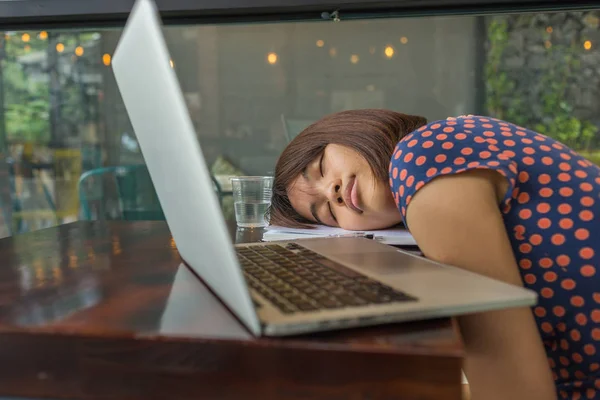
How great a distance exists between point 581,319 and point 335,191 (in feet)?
1.94

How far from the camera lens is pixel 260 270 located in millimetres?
625

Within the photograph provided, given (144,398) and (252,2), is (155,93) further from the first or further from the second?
(252,2)

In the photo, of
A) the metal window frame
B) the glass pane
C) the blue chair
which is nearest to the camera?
the metal window frame

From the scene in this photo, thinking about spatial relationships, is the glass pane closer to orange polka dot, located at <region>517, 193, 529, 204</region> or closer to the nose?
the nose

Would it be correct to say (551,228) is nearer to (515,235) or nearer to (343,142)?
(515,235)

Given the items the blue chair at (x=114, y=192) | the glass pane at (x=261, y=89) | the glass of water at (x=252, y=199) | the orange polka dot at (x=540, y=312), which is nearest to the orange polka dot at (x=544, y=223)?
the orange polka dot at (x=540, y=312)

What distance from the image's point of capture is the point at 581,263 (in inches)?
28.8

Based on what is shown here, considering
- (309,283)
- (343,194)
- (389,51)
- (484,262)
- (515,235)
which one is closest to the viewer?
(309,283)

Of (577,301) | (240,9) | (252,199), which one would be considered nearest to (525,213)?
(577,301)

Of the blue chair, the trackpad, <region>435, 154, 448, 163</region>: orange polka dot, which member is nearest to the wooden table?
the trackpad

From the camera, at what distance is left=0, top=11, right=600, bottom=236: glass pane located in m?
2.19

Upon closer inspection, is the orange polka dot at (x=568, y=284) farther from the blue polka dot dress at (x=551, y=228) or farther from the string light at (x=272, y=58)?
the string light at (x=272, y=58)

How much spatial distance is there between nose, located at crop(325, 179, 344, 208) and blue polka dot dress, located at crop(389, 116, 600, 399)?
1.45ft

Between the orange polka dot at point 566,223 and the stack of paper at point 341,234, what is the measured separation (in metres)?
0.26
